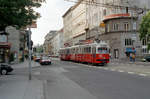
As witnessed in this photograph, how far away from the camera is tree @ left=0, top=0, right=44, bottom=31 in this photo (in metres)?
12.3

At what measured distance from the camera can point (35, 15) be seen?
14.6 metres

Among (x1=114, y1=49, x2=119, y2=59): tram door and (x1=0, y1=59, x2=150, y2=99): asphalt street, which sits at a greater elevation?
(x1=114, y1=49, x2=119, y2=59): tram door

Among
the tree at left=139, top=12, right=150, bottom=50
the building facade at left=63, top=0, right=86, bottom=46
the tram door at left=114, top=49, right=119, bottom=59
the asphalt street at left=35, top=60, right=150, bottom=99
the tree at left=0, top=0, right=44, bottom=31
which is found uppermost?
the building facade at left=63, top=0, right=86, bottom=46

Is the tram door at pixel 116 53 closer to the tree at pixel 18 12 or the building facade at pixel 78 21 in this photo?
the building facade at pixel 78 21

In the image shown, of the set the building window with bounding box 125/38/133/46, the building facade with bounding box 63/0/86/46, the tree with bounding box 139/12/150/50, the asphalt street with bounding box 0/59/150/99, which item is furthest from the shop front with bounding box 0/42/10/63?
the building facade with bounding box 63/0/86/46

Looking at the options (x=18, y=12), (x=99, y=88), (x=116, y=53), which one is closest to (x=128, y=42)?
(x=116, y=53)

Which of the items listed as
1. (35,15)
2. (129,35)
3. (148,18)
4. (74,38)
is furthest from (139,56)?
(35,15)

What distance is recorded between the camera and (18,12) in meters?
13.7

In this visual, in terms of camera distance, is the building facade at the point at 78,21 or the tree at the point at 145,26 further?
the building facade at the point at 78,21

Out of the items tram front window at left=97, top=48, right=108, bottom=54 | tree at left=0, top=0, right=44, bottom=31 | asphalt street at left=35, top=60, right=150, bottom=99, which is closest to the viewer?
asphalt street at left=35, top=60, right=150, bottom=99

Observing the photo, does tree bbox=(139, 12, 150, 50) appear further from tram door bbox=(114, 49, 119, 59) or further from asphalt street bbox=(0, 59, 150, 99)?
asphalt street bbox=(0, 59, 150, 99)

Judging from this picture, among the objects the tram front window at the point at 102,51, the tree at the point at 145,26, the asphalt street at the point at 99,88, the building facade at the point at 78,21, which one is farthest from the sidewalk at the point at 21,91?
the building facade at the point at 78,21

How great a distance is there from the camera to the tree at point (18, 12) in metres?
12.3

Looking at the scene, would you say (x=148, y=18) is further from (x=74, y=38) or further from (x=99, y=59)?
(x=74, y=38)
